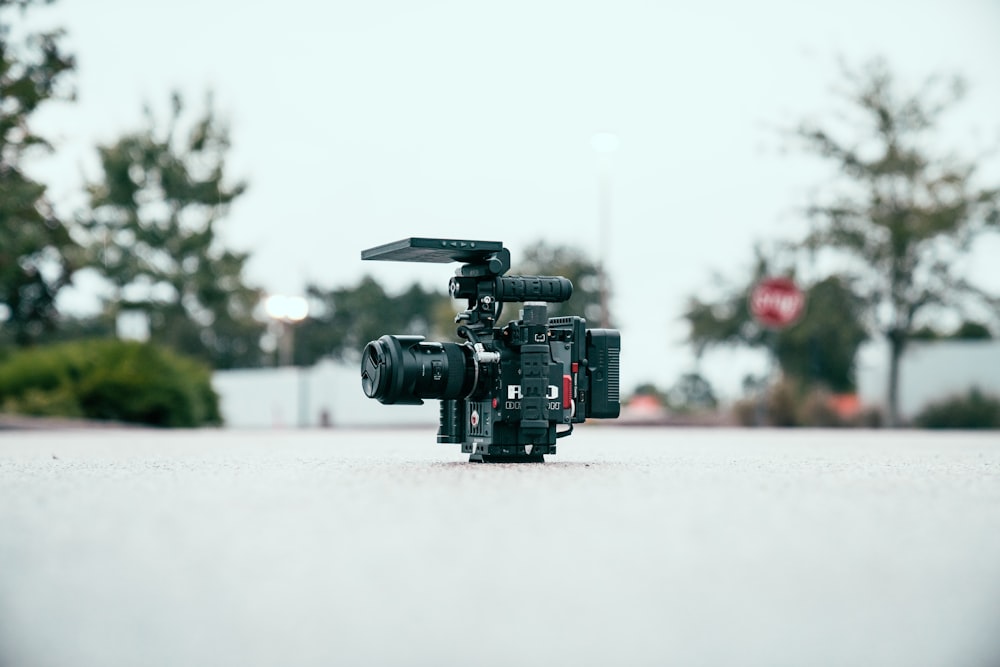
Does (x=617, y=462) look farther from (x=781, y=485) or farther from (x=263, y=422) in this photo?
(x=263, y=422)

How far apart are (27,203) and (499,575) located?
22121 mm

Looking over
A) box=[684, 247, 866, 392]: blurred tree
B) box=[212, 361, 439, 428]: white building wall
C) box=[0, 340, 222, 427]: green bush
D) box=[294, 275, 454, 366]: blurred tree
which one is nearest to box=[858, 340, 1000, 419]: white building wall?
box=[684, 247, 866, 392]: blurred tree

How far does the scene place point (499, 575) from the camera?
175 inches

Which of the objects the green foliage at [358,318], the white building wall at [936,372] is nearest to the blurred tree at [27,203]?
the white building wall at [936,372]

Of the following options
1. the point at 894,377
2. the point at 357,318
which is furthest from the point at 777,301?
the point at 357,318

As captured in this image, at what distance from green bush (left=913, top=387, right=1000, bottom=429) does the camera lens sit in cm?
2740

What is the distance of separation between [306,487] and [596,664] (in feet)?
14.3

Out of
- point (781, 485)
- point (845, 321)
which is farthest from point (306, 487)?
point (845, 321)

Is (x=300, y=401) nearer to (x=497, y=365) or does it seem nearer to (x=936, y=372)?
(x=936, y=372)

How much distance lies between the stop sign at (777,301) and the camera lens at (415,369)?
2755 centimetres

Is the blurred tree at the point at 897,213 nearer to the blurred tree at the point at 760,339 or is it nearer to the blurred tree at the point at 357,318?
the blurred tree at the point at 760,339

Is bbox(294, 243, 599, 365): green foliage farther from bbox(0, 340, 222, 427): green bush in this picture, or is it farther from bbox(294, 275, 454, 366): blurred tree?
bbox(0, 340, 222, 427): green bush

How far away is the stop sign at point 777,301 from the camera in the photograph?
36.2 metres

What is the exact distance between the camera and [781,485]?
7824mm
